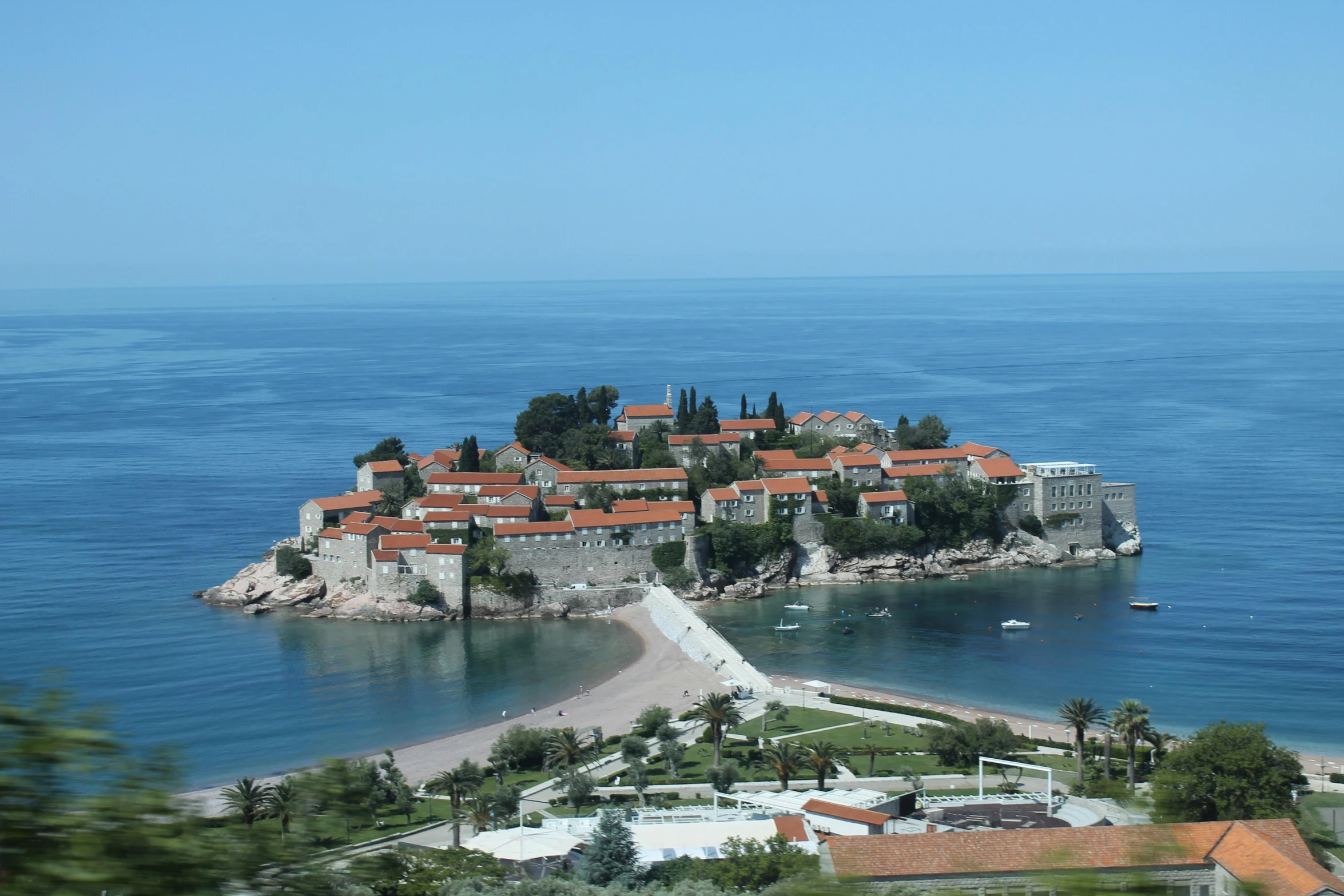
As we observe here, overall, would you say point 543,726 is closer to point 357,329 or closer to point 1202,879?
point 1202,879

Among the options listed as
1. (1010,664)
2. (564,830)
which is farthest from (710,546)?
(564,830)

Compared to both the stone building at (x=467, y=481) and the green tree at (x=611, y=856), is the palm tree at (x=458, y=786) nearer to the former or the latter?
the green tree at (x=611, y=856)

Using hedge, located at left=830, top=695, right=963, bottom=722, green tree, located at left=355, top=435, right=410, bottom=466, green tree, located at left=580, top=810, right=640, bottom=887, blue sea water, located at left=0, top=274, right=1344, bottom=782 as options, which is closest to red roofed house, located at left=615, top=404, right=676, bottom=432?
green tree, located at left=355, top=435, right=410, bottom=466

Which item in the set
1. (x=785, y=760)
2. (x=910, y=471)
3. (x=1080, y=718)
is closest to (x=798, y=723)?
(x=785, y=760)

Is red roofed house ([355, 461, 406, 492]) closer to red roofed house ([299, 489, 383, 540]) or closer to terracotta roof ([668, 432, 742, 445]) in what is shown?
red roofed house ([299, 489, 383, 540])

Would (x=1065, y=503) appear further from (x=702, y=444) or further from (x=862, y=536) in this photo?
(x=702, y=444)
